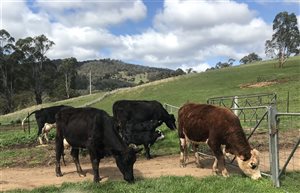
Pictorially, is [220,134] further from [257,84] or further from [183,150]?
[257,84]

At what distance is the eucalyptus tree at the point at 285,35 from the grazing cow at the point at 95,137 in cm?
5960

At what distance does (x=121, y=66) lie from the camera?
648 ft

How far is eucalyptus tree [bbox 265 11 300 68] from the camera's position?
6844 cm

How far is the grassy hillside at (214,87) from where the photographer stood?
137 feet

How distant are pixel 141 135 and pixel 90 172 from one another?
9.49 ft

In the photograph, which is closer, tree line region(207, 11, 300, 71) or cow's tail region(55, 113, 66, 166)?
cow's tail region(55, 113, 66, 166)

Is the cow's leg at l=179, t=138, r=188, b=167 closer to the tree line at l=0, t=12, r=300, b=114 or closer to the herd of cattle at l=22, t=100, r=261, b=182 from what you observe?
the herd of cattle at l=22, t=100, r=261, b=182

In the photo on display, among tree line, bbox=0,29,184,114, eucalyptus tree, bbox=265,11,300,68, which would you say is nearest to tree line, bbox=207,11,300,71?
eucalyptus tree, bbox=265,11,300,68

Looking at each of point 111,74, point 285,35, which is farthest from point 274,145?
point 111,74

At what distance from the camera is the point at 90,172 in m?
12.8

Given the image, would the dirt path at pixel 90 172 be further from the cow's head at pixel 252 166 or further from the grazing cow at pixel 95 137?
the cow's head at pixel 252 166

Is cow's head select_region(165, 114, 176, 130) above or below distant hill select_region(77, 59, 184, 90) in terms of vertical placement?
below

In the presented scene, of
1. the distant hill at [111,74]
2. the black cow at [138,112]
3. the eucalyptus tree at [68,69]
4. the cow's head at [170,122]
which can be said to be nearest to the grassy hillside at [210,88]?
the cow's head at [170,122]

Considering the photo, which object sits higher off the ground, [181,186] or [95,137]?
[95,137]
